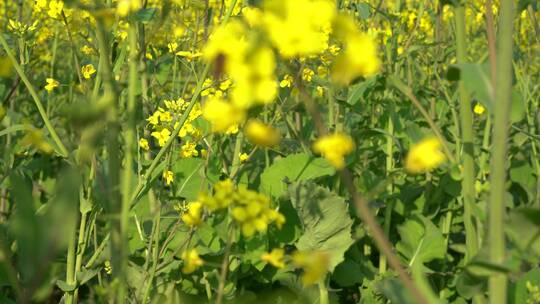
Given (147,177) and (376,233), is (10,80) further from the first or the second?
(376,233)

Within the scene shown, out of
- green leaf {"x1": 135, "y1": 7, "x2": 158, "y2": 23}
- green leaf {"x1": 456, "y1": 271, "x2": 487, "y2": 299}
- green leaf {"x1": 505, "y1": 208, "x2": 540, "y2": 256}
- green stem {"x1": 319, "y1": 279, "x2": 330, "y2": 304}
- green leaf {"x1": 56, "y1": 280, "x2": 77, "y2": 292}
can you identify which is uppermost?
green leaf {"x1": 135, "y1": 7, "x2": 158, "y2": 23}

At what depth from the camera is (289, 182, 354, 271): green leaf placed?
2.15m

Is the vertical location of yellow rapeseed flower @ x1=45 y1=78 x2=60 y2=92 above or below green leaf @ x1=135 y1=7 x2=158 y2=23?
below

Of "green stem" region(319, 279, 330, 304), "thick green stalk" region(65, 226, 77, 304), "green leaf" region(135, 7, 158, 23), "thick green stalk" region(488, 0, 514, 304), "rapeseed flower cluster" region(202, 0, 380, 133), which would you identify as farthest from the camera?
"green stem" region(319, 279, 330, 304)

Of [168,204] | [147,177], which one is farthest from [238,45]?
[168,204]

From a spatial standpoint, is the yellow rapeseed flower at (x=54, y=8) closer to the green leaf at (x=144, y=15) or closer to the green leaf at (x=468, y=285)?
the green leaf at (x=144, y=15)

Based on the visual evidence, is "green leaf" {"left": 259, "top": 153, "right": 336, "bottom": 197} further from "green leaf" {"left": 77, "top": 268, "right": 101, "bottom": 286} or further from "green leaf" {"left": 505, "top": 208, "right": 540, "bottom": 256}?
"green leaf" {"left": 505, "top": 208, "right": 540, "bottom": 256}

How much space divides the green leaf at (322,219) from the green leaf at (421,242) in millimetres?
445

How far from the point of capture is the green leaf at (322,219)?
215cm

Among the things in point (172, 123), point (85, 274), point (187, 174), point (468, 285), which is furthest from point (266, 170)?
point (468, 285)

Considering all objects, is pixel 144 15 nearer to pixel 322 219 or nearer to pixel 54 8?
pixel 54 8

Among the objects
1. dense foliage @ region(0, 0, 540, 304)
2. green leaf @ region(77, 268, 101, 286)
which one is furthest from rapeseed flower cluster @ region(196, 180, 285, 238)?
green leaf @ region(77, 268, 101, 286)

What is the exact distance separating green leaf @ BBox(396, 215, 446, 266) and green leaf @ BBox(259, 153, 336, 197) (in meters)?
0.42

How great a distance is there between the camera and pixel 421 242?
258cm
